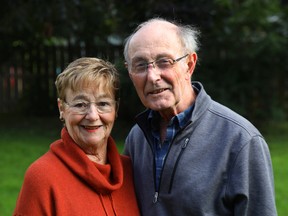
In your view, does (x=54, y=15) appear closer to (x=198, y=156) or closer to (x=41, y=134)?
(x=41, y=134)

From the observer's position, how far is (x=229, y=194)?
2695 millimetres

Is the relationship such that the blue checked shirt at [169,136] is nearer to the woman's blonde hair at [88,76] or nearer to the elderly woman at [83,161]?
the elderly woman at [83,161]

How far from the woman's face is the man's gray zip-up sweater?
33 cm

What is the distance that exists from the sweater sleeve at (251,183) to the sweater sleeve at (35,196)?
86 cm

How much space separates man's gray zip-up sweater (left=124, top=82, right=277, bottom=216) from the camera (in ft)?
8.76

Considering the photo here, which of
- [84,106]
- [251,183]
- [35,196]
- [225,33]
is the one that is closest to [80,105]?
[84,106]

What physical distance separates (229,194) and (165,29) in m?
0.88

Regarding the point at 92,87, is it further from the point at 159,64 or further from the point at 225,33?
the point at 225,33

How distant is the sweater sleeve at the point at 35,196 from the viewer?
267 cm

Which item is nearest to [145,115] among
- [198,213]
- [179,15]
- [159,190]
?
[159,190]

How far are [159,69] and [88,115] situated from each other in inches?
17.0

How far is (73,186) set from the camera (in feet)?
9.30

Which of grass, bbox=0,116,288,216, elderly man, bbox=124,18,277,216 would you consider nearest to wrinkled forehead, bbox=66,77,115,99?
elderly man, bbox=124,18,277,216

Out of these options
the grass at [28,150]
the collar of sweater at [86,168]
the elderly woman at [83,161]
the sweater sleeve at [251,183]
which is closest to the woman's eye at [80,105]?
the elderly woman at [83,161]
